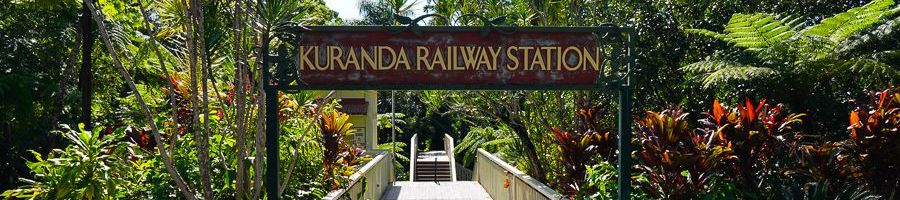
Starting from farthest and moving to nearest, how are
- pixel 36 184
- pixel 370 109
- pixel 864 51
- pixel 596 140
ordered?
pixel 370 109, pixel 864 51, pixel 596 140, pixel 36 184

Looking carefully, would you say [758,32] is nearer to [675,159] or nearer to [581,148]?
[581,148]

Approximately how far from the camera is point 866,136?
20.2ft

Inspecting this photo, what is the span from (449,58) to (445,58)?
0.03 metres

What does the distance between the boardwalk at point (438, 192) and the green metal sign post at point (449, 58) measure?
10838 mm

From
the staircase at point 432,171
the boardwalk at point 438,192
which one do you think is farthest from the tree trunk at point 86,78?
the staircase at point 432,171

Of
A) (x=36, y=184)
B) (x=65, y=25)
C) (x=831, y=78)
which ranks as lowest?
(x=36, y=184)

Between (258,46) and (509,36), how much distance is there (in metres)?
1.54

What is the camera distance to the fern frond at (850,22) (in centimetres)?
891

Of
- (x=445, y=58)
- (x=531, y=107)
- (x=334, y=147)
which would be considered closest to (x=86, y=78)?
(x=334, y=147)

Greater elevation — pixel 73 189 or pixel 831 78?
pixel 831 78

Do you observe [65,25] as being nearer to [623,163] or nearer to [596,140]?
[596,140]

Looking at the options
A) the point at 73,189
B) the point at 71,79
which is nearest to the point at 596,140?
the point at 73,189

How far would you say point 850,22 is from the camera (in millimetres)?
9234

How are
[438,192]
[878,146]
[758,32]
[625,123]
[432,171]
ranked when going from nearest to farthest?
[625,123], [878,146], [758,32], [438,192], [432,171]
